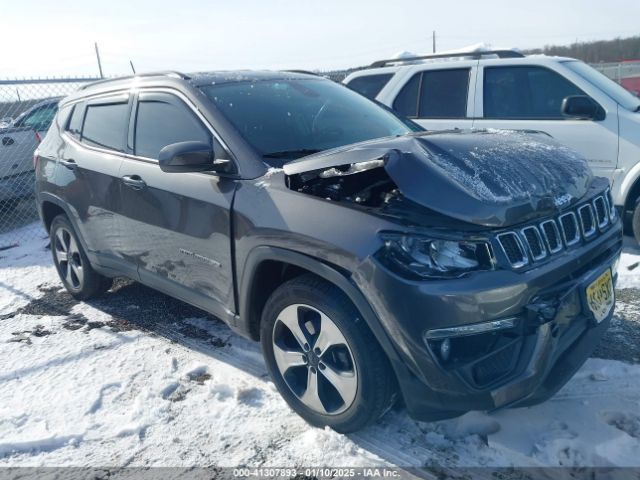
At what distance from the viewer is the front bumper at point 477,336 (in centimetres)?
229

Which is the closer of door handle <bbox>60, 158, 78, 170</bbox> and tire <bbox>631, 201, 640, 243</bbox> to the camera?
door handle <bbox>60, 158, 78, 170</bbox>

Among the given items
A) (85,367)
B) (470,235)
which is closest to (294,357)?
(470,235)

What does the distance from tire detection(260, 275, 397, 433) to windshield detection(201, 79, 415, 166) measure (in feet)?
2.66

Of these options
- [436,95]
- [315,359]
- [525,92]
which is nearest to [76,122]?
[315,359]

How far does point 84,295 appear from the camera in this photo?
16.3 ft

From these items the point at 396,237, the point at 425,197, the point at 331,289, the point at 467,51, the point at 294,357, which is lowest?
the point at 294,357

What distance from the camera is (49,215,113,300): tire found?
4.80 m

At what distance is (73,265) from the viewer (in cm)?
497

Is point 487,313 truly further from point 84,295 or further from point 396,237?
point 84,295

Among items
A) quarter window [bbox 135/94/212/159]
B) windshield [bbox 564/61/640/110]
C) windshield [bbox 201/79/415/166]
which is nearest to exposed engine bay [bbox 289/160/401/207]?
windshield [bbox 201/79/415/166]

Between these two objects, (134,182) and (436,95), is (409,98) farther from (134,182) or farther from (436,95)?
(134,182)

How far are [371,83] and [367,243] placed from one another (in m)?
4.88

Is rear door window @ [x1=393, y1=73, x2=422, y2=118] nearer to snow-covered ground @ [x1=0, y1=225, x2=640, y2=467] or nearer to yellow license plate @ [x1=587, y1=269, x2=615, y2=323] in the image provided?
snow-covered ground @ [x1=0, y1=225, x2=640, y2=467]

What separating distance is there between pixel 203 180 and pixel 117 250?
128cm
